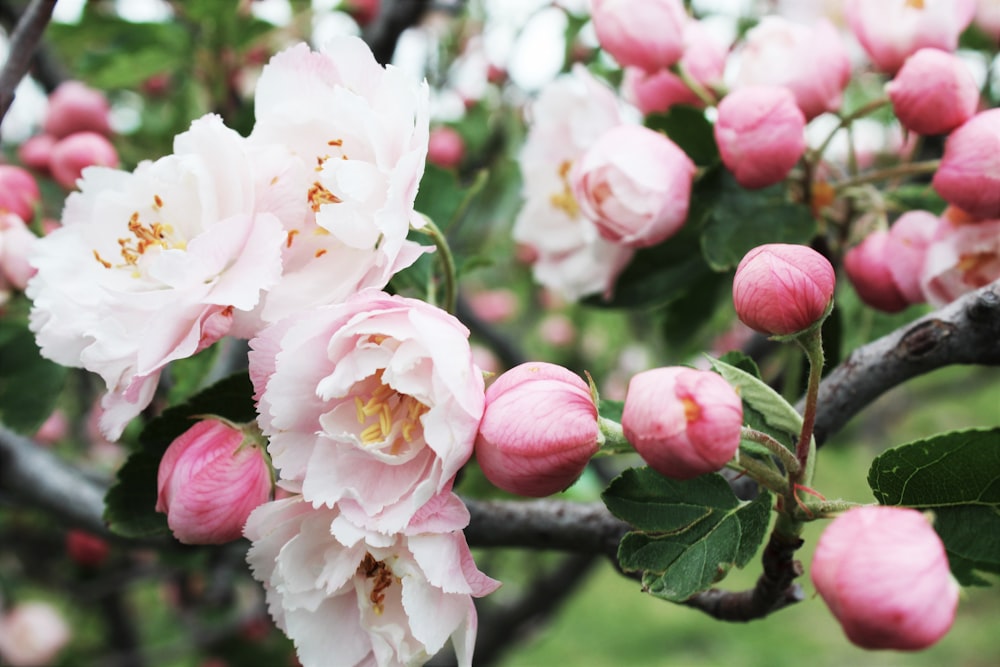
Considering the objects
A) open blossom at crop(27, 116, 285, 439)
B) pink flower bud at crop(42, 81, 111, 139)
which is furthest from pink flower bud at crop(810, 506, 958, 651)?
pink flower bud at crop(42, 81, 111, 139)

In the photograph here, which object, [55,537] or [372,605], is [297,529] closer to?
[372,605]

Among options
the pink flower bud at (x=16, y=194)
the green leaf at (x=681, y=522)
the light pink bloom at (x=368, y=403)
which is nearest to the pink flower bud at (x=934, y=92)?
the green leaf at (x=681, y=522)

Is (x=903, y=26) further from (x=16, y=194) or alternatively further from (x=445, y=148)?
(x=445, y=148)

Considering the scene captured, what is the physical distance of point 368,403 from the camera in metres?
0.68

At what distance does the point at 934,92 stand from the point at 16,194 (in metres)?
1.06

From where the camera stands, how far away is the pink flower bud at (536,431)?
2.06 feet

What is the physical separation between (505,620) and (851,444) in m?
1.27

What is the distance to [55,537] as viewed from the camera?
272cm

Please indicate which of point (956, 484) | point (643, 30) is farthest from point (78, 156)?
point (956, 484)

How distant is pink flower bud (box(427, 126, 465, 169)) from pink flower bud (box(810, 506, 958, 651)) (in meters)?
1.69

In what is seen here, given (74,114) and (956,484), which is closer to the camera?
(956,484)

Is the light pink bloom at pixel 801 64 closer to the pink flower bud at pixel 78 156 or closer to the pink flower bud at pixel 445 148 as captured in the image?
the pink flower bud at pixel 78 156

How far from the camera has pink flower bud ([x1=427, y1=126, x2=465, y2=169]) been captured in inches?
85.0

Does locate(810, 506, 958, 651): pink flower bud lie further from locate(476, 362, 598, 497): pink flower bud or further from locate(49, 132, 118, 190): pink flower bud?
locate(49, 132, 118, 190): pink flower bud
